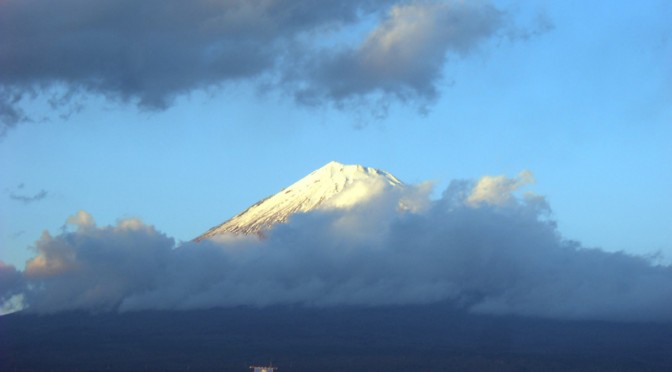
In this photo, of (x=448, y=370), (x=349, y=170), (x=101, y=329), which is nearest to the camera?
(x=448, y=370)

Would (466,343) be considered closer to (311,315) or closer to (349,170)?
(311,315)

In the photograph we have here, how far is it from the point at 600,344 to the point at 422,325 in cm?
2037

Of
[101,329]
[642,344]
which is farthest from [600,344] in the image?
[101,329]

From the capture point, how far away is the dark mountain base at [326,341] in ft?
438

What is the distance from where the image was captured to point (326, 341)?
482 feet

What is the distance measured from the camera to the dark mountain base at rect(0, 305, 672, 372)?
133 m

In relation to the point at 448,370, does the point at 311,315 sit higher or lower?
higher

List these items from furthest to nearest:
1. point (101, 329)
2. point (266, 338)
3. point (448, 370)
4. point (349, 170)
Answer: point (349, 170) → point (101, 329) → point (266, 338) → point (448, 370)

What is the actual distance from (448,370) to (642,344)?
3346 cm

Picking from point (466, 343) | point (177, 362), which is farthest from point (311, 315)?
point (177, 362)

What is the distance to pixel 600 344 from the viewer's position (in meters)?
151

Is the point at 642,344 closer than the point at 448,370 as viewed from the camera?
No

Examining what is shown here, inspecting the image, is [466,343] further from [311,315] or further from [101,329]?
[101,329]

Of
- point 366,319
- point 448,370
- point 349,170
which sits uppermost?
point 349,170
